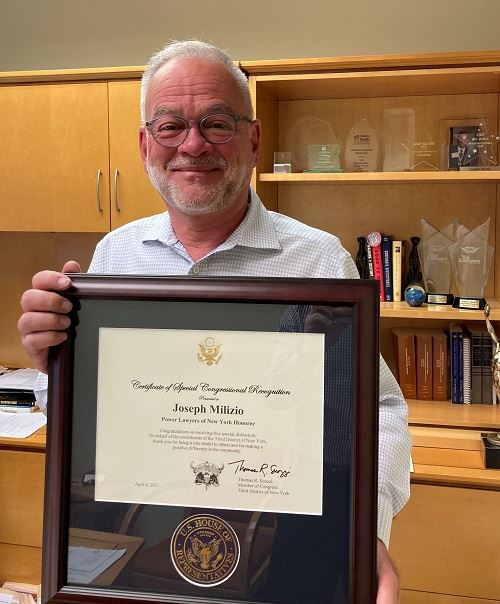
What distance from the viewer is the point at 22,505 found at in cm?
231

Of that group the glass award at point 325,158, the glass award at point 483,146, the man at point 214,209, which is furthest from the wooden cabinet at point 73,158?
the glass award at point 483,146

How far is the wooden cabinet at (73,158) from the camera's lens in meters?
2.36

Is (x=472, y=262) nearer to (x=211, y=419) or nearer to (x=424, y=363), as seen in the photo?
(x=424, y=363)

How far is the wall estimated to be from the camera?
239 centimetres

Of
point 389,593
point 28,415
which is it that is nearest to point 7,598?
point 28,415

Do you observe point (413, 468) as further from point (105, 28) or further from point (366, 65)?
point (105, 28)

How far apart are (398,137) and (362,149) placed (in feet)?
0.46

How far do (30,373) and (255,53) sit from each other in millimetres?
1655

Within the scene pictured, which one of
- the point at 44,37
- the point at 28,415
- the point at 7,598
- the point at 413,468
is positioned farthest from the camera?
the point at 44,37

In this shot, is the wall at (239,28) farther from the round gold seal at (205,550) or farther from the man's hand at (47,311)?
the round gold seal at (205,550)

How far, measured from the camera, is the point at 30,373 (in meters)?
2.78

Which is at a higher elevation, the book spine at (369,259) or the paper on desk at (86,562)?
the book spine at (369,259)

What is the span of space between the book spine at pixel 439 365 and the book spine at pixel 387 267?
0.23m
